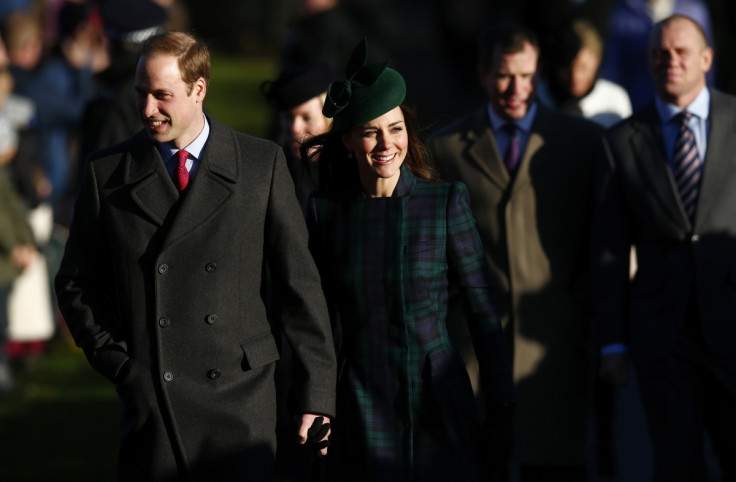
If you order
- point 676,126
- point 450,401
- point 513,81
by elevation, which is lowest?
point 450,401

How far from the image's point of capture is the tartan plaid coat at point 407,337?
16.4ft

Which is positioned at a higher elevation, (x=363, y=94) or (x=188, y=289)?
(x=363, y=94)

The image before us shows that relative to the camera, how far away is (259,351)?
16.3 ft

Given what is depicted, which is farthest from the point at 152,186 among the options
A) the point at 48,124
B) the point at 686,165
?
the point at 48,124

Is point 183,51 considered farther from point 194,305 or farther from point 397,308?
point 397,308

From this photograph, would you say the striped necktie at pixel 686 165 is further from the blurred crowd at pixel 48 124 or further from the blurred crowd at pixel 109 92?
the blurred crowd at pixel 48 124

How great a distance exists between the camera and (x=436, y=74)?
27.2 metres

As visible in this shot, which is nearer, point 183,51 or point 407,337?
point 183,51

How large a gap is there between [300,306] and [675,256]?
195cm

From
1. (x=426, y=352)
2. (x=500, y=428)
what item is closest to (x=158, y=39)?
(x=426, y=352)

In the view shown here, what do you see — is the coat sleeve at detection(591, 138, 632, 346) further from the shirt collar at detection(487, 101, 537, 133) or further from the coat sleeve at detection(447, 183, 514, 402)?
the coat sleeve at detection(447, 183, 514, 402)

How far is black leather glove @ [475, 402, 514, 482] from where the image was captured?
4969 mm

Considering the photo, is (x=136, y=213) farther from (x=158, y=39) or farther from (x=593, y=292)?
(x=593, y=292)

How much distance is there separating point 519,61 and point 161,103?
210 cm
